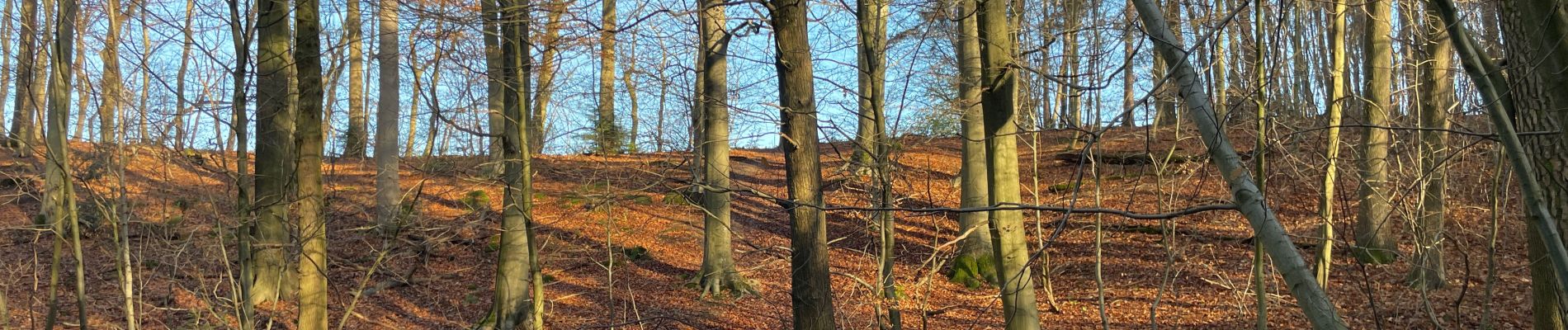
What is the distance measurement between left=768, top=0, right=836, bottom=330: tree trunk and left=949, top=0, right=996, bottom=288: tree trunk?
3.12 metres

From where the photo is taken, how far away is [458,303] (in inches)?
412

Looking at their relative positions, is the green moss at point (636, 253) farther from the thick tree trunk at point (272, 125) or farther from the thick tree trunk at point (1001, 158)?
the thick tree trunk at point (1001, 158)

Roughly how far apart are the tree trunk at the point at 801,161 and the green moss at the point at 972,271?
5.29 metres

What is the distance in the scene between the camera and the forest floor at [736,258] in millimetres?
7957

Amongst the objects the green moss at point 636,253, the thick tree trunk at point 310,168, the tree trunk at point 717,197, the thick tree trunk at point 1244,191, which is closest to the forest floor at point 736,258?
the green moss at point 636,253

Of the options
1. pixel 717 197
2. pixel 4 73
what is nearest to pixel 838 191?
pixel 717 197

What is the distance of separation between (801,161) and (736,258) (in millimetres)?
5432

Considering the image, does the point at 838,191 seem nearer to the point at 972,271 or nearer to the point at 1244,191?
the point at 972,271

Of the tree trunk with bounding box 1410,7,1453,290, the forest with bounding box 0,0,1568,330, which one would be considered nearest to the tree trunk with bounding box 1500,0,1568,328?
the forest with bounding box 0,0,1568,330

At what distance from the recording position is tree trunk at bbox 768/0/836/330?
5676mm

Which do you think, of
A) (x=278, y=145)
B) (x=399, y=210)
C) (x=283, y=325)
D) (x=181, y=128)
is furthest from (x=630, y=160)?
(x=181, y=128)

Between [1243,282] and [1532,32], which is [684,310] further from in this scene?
[1532,32]

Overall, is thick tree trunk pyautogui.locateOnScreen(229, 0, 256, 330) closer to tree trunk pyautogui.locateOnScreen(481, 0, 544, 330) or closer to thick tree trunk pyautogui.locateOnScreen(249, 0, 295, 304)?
thick tree trunk pyautogui.locateOnScreen(249, 0, 295, 304)

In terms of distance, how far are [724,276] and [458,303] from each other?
3.21 metres
